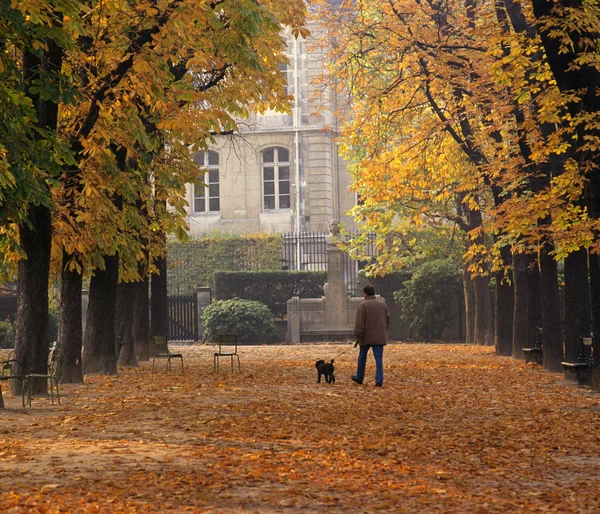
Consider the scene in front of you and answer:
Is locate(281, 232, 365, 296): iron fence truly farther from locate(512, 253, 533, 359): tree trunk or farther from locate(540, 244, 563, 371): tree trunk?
locate(540, 244, 563, 371): tree trunk

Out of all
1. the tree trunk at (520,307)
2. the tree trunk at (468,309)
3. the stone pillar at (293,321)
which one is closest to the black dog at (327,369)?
the tree trunk at (520,307)

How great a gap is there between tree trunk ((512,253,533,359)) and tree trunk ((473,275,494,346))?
7.84 metres

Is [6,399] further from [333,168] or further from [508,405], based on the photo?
[333,168]

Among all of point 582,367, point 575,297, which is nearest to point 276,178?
point 575,297

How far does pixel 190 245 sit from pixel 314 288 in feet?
20.9

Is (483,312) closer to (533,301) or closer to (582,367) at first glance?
(533,301)

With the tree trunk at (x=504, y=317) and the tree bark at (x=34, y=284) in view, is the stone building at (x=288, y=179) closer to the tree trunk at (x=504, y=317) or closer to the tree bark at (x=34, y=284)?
the tree trunk at (x=504, y=317)

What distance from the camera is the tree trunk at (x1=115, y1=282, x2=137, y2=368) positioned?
2481 cm

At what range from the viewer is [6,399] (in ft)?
55.6

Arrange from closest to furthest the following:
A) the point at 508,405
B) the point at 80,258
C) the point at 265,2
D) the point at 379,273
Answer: the point at 508,405 < the point at 80,258 < the point at 265,2 < the point at 379,273

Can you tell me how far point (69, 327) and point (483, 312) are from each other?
17850 millimetres

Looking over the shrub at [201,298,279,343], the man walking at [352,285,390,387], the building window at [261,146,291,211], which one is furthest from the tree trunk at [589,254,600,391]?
the building window at [261,146,291,211]

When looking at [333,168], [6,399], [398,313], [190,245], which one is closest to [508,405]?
[6,399]

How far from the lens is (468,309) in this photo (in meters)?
36.3
